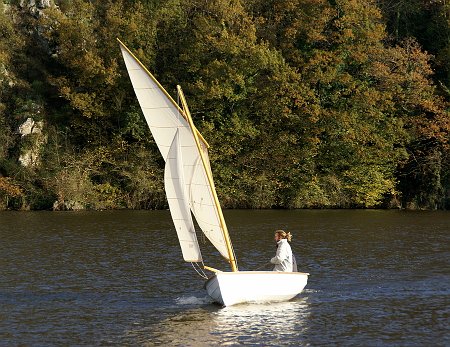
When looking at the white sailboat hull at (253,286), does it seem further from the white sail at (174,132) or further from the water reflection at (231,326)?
the white sail at (174,132)

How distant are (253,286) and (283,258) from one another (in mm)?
1428

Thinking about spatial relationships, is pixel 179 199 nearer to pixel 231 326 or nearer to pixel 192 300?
pixel 192 300

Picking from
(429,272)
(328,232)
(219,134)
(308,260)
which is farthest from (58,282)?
(219,134)

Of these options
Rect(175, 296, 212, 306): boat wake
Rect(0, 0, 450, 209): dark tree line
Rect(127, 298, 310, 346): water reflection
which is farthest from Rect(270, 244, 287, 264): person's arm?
Rect(0, 0, 450, 209): dark tree line

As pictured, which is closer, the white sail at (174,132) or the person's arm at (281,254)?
the white sail at (174,132)

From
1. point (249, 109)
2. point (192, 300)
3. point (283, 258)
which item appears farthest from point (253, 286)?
point (249, 109)

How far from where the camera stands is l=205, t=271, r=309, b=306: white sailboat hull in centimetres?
2658

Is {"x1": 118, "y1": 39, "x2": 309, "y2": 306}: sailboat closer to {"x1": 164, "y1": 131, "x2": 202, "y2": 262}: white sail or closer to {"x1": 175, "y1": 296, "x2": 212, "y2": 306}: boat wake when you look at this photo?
{"x1": 164, "y1": 131, "x2": 202, "y2": 262}: white sail

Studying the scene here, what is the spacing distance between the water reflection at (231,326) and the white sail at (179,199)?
192cm

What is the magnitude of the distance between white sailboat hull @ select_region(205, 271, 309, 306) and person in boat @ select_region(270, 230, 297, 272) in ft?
1.79

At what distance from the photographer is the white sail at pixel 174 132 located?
89.1 ft

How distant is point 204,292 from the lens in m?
29.9

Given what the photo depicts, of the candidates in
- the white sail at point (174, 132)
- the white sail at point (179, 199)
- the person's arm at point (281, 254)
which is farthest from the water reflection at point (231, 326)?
the white sail at point (174, 132)

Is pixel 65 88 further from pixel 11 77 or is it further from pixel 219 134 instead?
pixel 219 134
